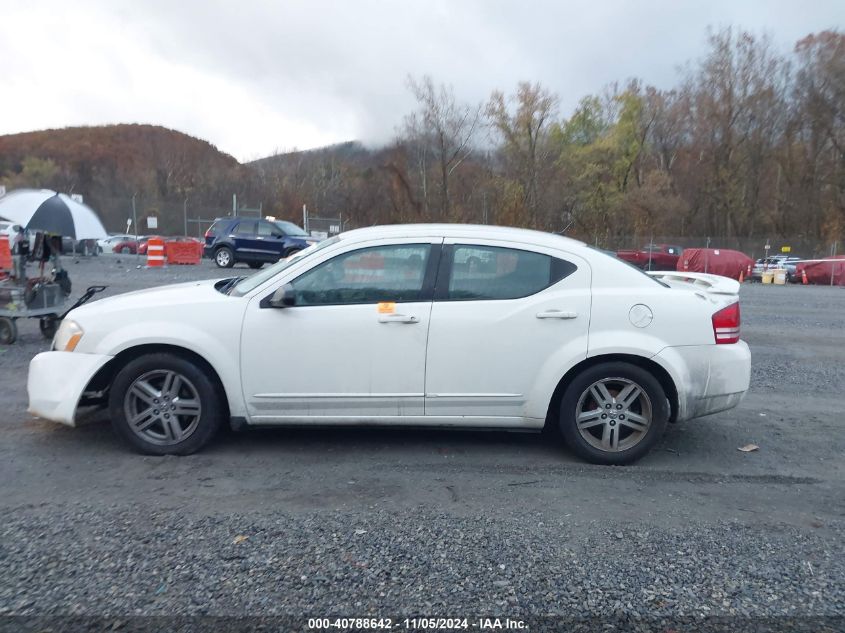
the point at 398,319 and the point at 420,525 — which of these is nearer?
the point at 420,525

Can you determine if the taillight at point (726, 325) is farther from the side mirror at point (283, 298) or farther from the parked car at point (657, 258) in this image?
the parked car at point (657, 258)

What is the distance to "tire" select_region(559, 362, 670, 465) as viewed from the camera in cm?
477

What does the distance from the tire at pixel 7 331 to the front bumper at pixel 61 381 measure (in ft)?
15.4

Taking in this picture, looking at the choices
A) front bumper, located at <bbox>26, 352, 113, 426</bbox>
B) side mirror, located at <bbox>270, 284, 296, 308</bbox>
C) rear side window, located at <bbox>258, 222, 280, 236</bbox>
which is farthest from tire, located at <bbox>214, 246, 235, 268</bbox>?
side mirror, located at <bbox>270, 284, 296, 308</bbox>

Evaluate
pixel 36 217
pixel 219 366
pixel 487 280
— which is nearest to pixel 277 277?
pixel 219 366

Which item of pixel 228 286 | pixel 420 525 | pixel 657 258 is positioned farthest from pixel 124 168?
pixel 420 525

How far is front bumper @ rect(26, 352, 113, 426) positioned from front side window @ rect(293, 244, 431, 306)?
4.84 ft

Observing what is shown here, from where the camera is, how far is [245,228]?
77.9 ft

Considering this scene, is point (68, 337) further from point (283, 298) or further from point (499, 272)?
point (499, 272)

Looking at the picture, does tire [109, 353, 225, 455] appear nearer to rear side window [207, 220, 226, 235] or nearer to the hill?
rear side window [207, 220, 226, 235]

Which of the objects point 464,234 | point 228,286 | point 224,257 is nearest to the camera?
point 464,234

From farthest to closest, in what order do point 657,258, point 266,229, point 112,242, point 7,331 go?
point 112,242
point 657,258
point 266,229
point 7,331

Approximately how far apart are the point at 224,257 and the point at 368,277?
20198 mm

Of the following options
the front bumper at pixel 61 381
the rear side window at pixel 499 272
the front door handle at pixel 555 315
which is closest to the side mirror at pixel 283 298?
the rear side window at pixel 499 272
